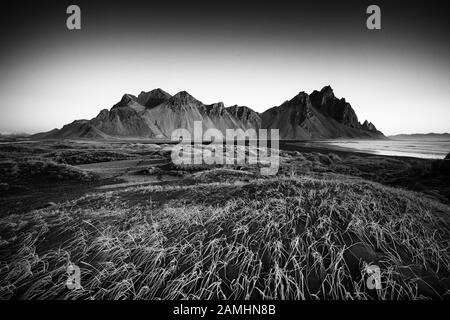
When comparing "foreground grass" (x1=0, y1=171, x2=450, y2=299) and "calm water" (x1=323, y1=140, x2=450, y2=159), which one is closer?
"foreground grass" (x1=0, y1=171, x2=450, y2=299)

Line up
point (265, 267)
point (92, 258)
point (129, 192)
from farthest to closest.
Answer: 1. point (129, 192)
2. point (92, 258)
3. point (265, 267)

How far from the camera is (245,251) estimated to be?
12.8ft

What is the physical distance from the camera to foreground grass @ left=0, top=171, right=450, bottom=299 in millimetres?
3248

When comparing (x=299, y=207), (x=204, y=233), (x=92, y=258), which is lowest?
(x=92, y=258)

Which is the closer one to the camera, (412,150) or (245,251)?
(245,251)

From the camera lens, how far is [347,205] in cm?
534

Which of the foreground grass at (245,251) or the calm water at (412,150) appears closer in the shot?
the foreground grass at (245,251)

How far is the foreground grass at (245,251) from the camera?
3248 mm

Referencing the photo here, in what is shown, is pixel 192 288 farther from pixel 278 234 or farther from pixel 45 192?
pixel 45 192

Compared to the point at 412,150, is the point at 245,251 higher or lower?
lower

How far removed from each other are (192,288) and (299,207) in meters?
3.30
